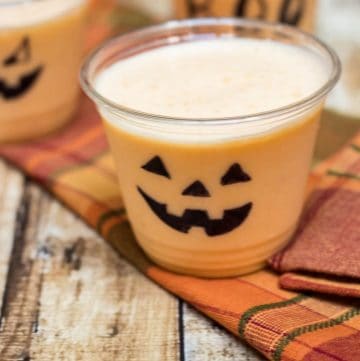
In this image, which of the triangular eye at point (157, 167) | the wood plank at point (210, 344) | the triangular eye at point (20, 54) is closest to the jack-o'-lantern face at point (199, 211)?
the triangular eye at point (157, 167)

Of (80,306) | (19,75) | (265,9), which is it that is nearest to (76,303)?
(80,306)

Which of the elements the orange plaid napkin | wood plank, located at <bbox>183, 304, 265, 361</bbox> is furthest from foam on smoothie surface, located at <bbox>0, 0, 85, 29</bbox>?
wood plank, located at <bbox>183, 304, 265, 361</bbox>

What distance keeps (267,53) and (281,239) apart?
0.24 m

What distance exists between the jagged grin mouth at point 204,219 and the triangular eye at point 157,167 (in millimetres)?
40

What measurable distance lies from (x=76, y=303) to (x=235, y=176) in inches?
9.3

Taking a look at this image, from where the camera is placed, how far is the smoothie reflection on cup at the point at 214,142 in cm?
80

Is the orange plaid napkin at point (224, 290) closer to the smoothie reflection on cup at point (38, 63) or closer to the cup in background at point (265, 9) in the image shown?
the smoothie reflection on cup at point (38, 63)

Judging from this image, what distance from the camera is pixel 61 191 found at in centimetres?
108

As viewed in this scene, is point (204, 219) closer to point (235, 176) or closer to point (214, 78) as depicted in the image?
point (235, 176)

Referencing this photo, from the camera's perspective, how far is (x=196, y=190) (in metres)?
0.83

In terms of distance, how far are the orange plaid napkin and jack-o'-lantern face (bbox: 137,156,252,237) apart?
0.07 m

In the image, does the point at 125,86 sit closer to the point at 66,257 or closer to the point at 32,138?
the point at 66,257

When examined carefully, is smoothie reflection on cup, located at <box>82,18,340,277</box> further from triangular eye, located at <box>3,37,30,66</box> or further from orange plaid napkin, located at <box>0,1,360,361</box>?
triangular eye, located at <box>3,37,30,66</box>

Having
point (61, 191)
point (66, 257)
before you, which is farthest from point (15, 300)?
point (61, 191)
